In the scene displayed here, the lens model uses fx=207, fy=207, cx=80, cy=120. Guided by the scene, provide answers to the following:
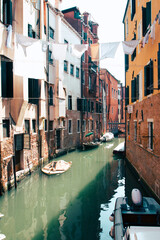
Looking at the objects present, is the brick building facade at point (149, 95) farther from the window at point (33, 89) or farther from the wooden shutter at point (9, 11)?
the window at point (33, 89)

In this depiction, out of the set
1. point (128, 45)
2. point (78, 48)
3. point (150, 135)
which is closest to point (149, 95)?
point (150, 135)

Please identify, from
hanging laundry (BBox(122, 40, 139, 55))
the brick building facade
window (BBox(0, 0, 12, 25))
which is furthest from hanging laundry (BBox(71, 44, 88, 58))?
window (BBox(0, 0, 12, 25))

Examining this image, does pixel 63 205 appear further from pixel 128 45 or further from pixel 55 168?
pixel 128 45

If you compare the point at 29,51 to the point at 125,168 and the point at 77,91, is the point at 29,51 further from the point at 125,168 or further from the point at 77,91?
the point at 77,91

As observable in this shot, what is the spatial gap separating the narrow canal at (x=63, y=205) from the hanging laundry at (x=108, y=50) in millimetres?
6498

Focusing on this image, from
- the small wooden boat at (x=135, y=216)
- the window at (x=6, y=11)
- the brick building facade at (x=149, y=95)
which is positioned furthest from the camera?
the window at (x=6, y=11)

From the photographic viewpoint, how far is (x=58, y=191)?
1095 centimetres

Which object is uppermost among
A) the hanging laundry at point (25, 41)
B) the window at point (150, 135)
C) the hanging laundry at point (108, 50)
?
the hanging laundry at point (25, 41)

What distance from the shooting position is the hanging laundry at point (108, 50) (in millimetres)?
8724

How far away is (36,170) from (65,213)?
6.27 m

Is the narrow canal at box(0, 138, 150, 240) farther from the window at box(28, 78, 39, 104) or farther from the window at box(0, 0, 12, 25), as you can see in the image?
the window at box(0, 0, 12, 25)

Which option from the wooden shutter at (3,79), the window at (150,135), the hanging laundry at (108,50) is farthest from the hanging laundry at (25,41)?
the window at (150,135)

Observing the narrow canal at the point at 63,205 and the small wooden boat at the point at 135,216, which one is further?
the narrow canal at the point at 63,205

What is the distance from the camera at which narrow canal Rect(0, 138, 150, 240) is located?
6.99 m
